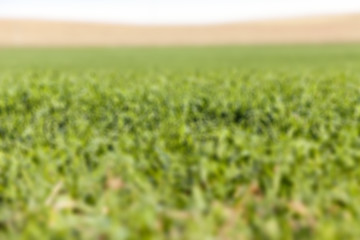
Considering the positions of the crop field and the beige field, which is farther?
the beige field

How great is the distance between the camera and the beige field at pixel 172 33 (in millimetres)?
59781

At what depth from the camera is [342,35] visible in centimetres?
5834

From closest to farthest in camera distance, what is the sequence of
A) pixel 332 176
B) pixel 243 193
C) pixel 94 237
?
pixel 94 237 → pixel 243 193 → pixel 332 176

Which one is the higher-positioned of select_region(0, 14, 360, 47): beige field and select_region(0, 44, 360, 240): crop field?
select_region(0, 14, 360, 47): beige field

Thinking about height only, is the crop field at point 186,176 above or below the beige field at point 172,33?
below

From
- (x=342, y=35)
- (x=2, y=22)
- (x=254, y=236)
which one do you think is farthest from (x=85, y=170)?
(x=2, y=22)

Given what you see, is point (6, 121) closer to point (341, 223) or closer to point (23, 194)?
point (23, 194)

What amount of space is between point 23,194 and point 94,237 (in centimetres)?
68

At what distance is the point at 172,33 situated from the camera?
69875 millimetres

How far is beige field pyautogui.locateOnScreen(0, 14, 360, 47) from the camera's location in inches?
2354

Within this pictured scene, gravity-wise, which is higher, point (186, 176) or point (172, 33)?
point (172, 33)

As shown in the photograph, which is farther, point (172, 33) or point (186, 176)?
point (172, 33)

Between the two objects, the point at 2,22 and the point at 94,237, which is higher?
the point at 2,22

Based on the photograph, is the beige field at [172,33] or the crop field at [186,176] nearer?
the crop field at [186,176]
